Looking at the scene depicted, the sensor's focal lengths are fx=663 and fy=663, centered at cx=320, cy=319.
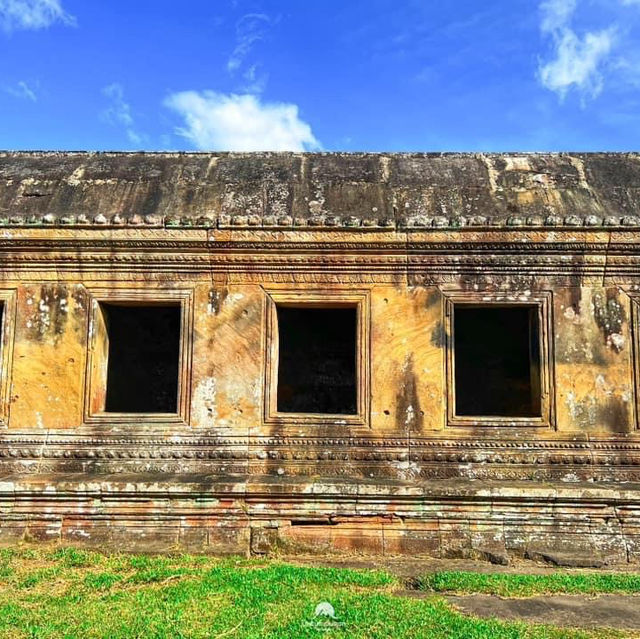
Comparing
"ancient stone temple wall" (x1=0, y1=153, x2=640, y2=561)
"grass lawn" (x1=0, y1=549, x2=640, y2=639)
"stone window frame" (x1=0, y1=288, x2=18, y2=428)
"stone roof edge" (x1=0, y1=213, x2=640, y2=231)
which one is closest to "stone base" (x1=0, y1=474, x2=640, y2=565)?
"ancient stone temple wall" (x1=0, y1=153, x2=640, y2=561)

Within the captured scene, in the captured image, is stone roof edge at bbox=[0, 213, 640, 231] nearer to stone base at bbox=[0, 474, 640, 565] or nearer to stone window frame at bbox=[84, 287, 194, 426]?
stone window frame at bbox=[84, 287, 194, 426]

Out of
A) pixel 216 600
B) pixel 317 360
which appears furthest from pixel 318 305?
pixel 216 600

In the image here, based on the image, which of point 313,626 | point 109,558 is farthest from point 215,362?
point 313,626

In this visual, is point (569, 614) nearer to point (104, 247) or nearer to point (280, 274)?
point (280, 274)

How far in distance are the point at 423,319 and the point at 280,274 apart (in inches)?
61.3

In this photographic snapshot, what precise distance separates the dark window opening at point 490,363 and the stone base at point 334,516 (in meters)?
2.97

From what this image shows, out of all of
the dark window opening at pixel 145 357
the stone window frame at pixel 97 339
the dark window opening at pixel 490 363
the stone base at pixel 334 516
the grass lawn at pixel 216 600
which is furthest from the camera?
the dark window opening at pixel 145 357

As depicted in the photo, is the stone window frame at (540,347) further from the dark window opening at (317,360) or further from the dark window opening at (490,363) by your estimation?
the dark window opening at (317,360)

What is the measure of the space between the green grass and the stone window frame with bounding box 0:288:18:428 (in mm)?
4472

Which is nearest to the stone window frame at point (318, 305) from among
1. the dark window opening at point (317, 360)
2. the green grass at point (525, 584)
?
the green grass at point (525, 584)

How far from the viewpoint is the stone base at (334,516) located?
6.23 metres

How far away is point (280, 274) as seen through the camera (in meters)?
6.92

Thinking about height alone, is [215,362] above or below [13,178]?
below

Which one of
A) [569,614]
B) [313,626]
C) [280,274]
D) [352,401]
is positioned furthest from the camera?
[352,401]
